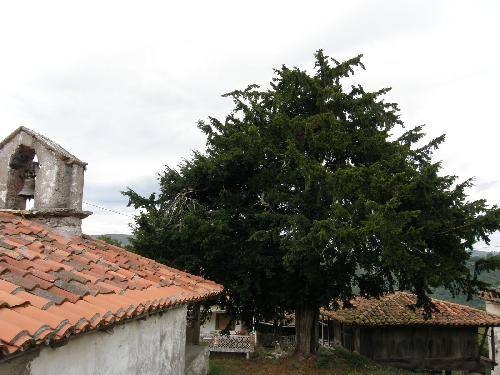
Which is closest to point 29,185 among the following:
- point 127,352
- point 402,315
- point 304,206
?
point 127,352

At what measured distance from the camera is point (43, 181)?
740 cm

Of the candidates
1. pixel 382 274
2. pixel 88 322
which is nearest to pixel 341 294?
pixel 382 274

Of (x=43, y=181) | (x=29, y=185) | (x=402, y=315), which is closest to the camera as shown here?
(x=43, y=181)

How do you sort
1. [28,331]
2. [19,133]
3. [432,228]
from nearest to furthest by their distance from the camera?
[28,331] → [19,133] → [432,228]

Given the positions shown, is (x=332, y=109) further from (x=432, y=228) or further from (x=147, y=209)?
(x=147, y=209)

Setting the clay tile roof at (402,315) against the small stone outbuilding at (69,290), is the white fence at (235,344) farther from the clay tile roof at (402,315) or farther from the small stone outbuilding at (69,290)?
the small stone outbuilding at (69,290)

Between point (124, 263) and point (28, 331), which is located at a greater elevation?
point (124, 263)

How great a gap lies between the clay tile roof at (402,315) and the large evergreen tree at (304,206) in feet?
18.4

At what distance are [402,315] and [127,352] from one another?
57.2 feet

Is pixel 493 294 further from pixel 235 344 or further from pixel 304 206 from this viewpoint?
pixel 235 344

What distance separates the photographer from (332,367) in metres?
13.4

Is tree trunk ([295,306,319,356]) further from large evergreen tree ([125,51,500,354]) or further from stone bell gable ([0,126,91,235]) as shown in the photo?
stone bell gable ([0,126,91,235])

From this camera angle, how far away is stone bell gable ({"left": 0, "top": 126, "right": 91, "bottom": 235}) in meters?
7.21

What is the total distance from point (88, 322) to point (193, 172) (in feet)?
32.7
